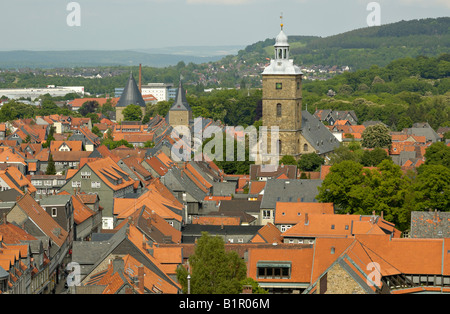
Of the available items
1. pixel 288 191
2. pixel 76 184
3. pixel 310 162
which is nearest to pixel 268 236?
pixel 288 191

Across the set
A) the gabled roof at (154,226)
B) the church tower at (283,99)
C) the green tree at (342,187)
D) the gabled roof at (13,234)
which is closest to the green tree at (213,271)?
the gabled roof at (13,234)

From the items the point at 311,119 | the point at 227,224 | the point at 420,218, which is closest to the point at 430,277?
the point at 420,218

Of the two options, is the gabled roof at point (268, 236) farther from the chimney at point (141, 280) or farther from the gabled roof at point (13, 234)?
the chimney at point (141, 280)

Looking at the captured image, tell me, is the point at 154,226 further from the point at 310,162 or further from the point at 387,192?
the point at 310,162

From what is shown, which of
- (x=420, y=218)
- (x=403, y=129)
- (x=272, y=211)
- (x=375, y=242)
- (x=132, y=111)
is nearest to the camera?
(x=375, y=242)

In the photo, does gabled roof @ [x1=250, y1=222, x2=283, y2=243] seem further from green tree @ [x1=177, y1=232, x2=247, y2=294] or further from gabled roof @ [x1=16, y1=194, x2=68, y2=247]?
green tree @ [x1=177, y1=232, x2=247, y2=294]
